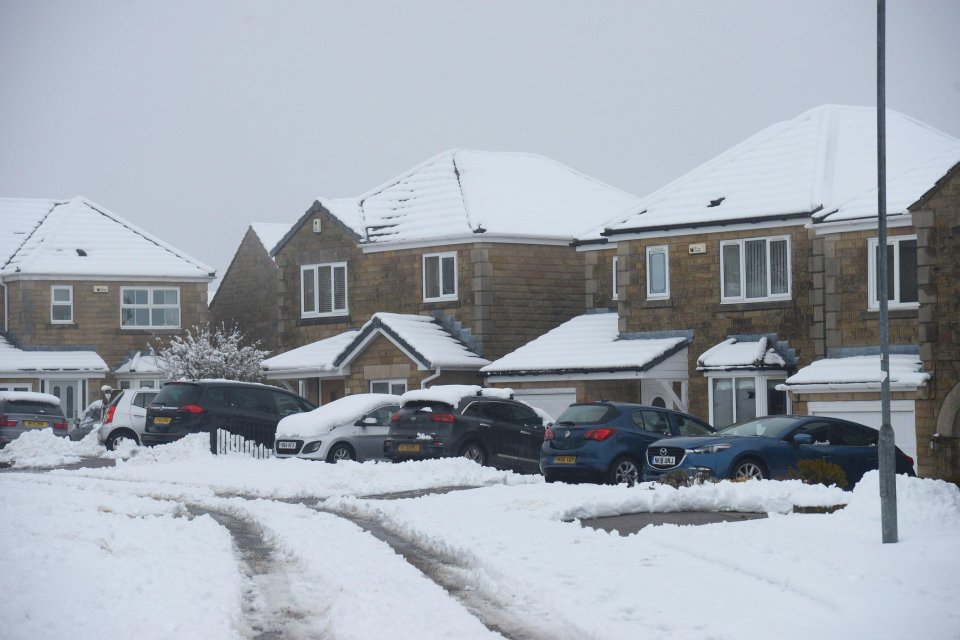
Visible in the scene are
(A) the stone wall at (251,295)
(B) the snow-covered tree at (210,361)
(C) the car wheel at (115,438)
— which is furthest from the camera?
(A) the stone wall at (251,295)

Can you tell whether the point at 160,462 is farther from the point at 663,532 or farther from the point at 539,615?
the point at 539,615

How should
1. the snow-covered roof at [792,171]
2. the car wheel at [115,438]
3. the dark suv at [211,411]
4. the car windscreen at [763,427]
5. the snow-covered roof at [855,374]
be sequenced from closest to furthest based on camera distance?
1. the car windscreen at [763,427]
2. the snow-covered roof at [855,374]
3. the dark suv at [211,411]
4. the snow-covered roof at [792,171]
5. the car wheel at [115,438]

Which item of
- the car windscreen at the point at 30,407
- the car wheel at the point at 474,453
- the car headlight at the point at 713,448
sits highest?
the car headlight at the point at 713,448

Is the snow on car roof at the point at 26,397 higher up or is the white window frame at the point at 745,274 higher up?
the white window frame at the point at 745,274

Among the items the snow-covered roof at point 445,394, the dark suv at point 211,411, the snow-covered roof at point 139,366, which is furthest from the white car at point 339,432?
the snow-covered roof at point 139,366

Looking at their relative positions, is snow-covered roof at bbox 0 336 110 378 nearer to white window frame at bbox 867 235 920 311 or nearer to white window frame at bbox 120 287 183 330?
white window frame at bbox 120 287 183 330

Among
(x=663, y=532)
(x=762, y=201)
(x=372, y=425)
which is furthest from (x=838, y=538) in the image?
(x=762, y=201)

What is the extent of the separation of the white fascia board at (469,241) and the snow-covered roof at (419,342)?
219cm

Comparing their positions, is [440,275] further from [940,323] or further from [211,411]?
[940,323]

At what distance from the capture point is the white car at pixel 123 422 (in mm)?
33031

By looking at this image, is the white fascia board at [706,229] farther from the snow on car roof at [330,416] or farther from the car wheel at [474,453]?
the car wheel at [474,453]

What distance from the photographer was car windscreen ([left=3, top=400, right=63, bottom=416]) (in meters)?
33.9

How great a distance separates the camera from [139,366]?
48500mm

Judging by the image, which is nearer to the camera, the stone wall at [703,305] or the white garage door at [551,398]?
the stone wall at [703,305]
